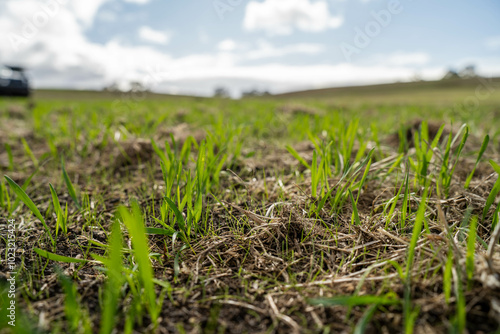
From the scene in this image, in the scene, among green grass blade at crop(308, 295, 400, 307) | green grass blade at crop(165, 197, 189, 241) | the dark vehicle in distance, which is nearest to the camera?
green grass blade at crop(308, 295, 400, 307)

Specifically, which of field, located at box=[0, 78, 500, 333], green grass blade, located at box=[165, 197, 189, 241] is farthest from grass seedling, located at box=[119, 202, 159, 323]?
green grass blade, located at box=[165, 197, 189, 241]

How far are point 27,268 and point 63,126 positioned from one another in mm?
2119

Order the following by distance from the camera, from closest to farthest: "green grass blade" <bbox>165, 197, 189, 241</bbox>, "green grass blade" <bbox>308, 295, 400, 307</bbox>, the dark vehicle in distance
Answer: "green grass blade" <bbox>308, 295, 400, 307</bbox> → "green grass blade" <bbox>165, 197, 189, 241</bbox> → the dark vehicle in distance

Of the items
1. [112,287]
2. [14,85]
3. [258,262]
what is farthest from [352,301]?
[14,85]

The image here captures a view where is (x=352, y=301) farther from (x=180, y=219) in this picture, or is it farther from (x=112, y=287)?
(x=180, y=219)

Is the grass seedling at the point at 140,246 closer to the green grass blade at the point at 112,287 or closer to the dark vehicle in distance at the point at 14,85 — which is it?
the green grass blade at the point at 112,287

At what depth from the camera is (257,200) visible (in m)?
1.45

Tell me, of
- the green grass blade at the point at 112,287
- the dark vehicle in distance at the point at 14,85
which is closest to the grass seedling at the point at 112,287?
the green grass blade at the point at 112,287

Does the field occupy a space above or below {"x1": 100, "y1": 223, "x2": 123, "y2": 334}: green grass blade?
below

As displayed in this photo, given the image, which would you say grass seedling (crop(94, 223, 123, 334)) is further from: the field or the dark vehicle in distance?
the dark vehicle in distance

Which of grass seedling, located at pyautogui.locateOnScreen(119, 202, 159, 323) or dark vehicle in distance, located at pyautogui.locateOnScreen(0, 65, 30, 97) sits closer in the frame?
grass seedling, located at pyautogui.locateOnScreen(119, 202, 159, 323)

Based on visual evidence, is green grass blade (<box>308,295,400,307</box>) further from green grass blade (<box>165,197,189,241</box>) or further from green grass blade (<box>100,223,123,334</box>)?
green grass blade (<box>165,197,189,241</box>)

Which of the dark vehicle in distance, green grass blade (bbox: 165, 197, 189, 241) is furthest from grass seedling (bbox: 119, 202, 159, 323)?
the dark vehicle in distance

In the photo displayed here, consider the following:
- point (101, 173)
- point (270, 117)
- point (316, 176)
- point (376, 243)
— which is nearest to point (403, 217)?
point (376, 243)
